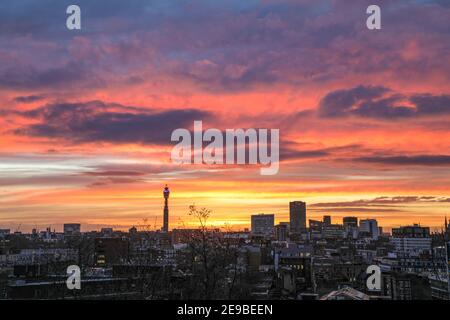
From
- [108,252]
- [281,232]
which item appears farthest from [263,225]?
[108,252]

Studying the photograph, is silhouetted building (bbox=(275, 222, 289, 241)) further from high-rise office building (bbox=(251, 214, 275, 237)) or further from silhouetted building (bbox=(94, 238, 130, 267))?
silhouetted building (bbox=(94, 238, 130, 267))

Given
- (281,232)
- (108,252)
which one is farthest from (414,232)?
(108,252)

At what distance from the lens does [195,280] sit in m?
15.2

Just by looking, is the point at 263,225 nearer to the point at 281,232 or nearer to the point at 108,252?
the point at 281,232

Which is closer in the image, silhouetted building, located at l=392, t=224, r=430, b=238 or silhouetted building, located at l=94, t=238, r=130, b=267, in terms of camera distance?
silhouetted building, located at l=94, t=238, r=130, b=267

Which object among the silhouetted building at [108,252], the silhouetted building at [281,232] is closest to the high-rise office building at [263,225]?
the silhouetted building at [281,232]

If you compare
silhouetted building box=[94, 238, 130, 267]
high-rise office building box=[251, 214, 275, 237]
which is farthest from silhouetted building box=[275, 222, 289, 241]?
silhouetted building box=[94, 238, 130, 267]

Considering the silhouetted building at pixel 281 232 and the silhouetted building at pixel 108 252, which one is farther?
the silhouetted building at pixel 281 232

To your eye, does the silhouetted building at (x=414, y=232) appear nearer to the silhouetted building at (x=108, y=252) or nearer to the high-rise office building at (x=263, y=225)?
the high-rise office building at (x=263, y=225)

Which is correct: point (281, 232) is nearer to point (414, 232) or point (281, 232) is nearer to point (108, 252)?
point (414, 232)

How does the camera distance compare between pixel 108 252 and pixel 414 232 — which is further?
pixel 414 232
